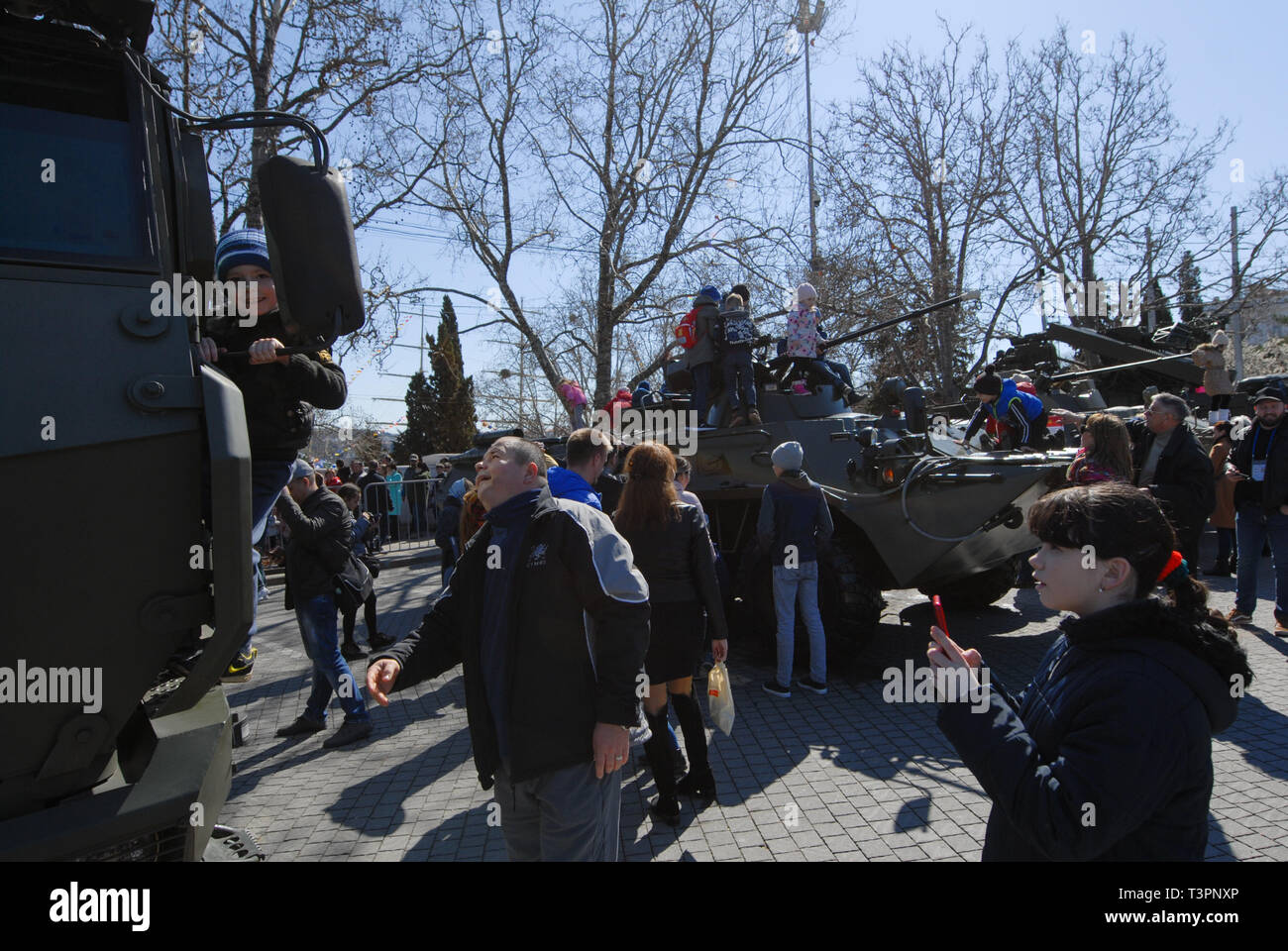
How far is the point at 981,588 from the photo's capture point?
26.5 feet

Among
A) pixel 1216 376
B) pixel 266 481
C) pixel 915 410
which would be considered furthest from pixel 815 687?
pixel 1216 376

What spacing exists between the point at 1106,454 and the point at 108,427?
518 cm

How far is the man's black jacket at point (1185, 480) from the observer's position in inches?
223

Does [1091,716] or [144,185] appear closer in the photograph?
[1091,716]

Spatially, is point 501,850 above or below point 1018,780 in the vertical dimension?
below

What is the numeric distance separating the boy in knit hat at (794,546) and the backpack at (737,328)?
2.04 meters

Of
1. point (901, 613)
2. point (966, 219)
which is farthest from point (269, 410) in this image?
point (966, 219)

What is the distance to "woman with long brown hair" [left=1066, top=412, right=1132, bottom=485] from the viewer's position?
5004 millimetres

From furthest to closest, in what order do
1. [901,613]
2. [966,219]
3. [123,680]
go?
[966,219]
[901,613]
[123,680]

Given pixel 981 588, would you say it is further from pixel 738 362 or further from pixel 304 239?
pixel 304 239

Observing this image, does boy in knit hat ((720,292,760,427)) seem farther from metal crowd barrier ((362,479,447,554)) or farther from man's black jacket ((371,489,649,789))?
metal crowd barrier ((362,479,447,554))

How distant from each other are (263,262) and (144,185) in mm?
690

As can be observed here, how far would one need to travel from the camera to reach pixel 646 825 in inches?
155
